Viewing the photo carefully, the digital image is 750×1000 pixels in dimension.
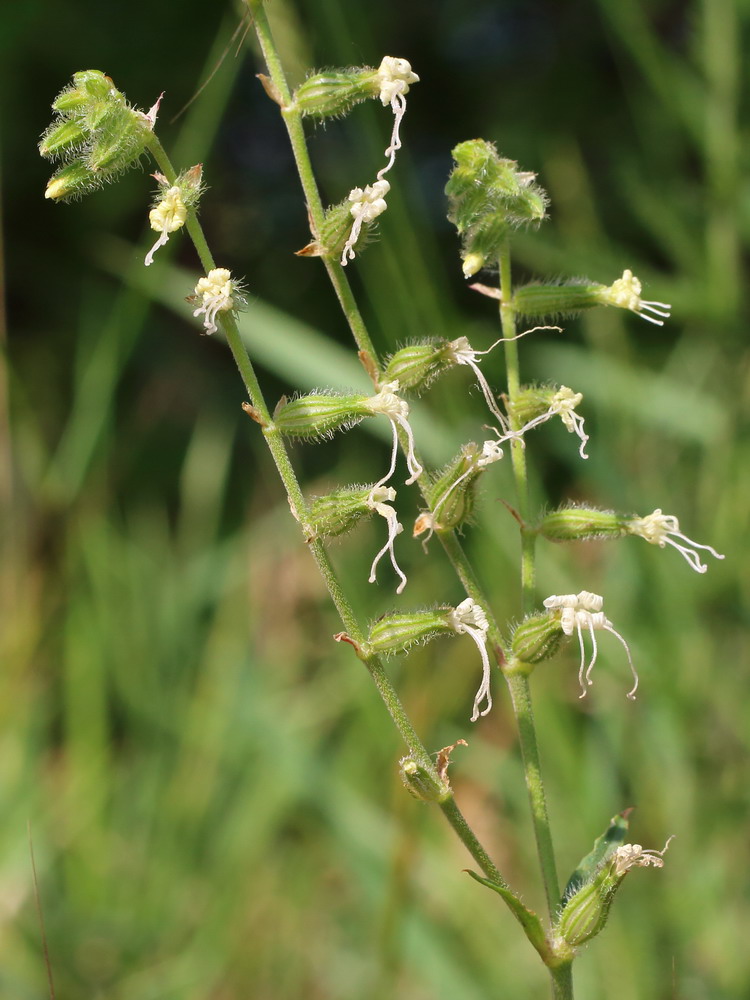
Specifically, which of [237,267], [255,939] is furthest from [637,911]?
[237,267]

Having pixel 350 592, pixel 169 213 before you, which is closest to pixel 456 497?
pixel 169 213

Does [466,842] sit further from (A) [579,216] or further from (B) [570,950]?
(A) [579,216]

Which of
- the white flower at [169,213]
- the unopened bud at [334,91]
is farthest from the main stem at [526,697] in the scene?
the white flower at [169,213]

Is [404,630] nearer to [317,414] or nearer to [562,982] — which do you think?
[317,414]

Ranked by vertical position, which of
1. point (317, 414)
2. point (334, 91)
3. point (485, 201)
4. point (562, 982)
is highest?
point (334, 91)

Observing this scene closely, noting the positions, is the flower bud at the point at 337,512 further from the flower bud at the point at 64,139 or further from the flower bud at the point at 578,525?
the flower bud at the point at 64,139

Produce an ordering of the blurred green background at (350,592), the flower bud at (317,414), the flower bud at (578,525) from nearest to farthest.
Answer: the flower bud at (317,414) → the flower bud at (578,525) → the blurred green background at (350,592)
